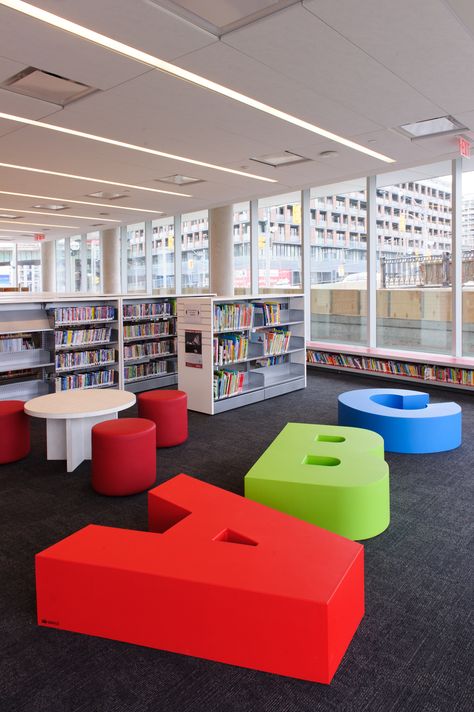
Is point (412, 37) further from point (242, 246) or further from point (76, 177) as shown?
point (242, 246)

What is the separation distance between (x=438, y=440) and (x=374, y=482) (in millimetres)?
2114

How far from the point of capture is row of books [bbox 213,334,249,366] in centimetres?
681

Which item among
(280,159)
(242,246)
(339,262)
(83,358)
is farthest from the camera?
(242,246)

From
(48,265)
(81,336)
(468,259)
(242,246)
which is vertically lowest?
(81,336)

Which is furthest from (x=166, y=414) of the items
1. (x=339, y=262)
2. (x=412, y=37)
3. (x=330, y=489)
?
(x=339, y=262)

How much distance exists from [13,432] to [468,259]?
6943 millimetres

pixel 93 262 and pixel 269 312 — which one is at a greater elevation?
pixel 93 262

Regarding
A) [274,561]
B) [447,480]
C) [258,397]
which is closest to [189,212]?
[258,397]

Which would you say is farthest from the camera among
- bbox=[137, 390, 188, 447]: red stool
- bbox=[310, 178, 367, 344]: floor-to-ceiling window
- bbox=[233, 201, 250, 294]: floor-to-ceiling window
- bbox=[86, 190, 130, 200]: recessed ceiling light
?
bbox=[233, 201, 250, 294]: floor-to-ceiling window

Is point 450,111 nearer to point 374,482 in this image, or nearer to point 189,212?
point 374,482

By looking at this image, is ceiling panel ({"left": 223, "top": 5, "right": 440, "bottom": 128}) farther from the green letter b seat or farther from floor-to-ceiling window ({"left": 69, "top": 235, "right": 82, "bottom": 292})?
floor-to-ceiling window ({"left": 69, "top": 235, "right": 82, "bottom": 292})

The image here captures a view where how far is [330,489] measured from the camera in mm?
3348

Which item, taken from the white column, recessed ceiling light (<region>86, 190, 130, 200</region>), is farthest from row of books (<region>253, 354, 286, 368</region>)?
recessed ceiling light (<region>86, 190, 130, 200</region>)

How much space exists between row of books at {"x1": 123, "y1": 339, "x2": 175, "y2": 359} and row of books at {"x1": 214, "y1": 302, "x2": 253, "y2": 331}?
5.68 feet
